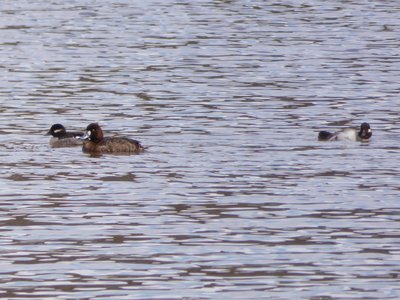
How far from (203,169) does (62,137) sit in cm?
365

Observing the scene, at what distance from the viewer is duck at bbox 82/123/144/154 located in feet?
74.4

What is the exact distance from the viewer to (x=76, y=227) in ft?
54.0

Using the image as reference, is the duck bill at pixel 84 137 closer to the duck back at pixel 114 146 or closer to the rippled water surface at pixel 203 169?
the duck back at pixel 114 146

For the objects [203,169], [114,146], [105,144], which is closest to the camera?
[203,169]

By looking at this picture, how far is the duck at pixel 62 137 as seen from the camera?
23.7 metres

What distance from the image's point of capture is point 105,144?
76.0 ft

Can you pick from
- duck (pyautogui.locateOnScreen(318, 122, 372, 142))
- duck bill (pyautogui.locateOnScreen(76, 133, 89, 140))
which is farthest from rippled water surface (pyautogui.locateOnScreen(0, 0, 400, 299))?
duck bill (pyautogui.locateOnScreen(76, 133, 89, 140))

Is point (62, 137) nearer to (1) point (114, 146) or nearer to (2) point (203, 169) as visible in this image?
(1) point (114, 146)

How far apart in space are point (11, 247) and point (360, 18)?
35.1m

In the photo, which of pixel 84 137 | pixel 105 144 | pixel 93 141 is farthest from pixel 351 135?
pixel 84 137

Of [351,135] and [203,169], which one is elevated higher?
[203,169]

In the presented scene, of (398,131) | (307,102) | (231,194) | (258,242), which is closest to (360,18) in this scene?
(307,102)

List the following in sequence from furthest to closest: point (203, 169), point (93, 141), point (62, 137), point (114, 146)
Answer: point (62, 137)
point (93, 141)
point (114, 146)
point (203, 169)

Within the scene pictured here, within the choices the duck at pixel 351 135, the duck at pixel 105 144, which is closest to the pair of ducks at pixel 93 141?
the duck at pixel 105 144
